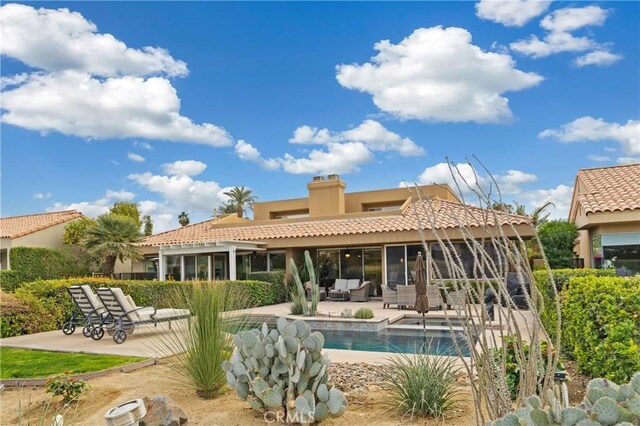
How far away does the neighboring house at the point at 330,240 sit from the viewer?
20.8m

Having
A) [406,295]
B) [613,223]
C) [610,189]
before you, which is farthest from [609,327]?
[610,189]

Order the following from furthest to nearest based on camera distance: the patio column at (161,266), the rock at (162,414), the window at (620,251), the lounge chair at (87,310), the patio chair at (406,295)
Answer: the patio column at (161,266)
the patio chair at (406,295)
the window at (620,251)
the lounge chair at (87,310)
the rock at (162,414)

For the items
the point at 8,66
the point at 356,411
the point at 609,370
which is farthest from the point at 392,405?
the point at 8,66

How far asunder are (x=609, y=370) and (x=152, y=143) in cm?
2135

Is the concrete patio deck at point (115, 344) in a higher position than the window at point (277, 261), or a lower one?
lower

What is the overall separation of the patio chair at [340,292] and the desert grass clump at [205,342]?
15.0 meters

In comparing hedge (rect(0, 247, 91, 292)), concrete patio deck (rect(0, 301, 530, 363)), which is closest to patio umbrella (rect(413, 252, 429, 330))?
concrete patio deck (rect(0, 301, 530, 363))

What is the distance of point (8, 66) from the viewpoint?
12914 millimetres

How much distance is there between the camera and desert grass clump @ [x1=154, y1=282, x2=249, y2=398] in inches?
217

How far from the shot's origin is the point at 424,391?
4734 mm

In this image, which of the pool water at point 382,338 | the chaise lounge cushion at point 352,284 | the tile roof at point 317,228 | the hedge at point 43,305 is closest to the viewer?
the pool water at point 382,338

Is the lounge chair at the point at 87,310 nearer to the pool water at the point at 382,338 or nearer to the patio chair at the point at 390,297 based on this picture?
the pool water at the point at 382,338

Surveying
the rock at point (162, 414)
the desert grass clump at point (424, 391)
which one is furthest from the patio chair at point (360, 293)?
the rock at point (162, 414)

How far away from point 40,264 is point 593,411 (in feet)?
94.3
